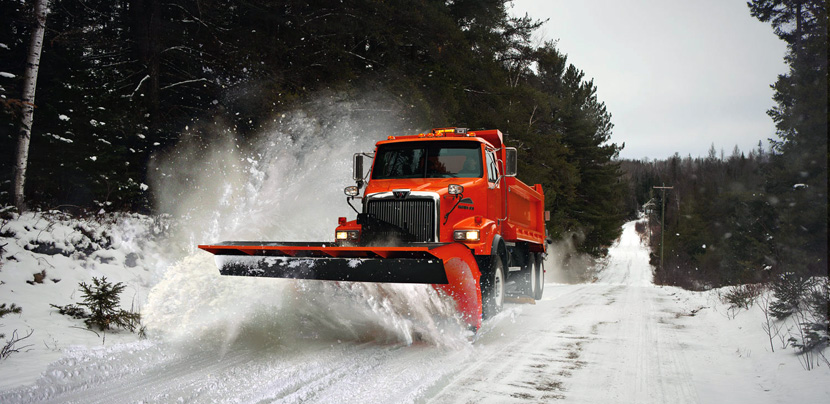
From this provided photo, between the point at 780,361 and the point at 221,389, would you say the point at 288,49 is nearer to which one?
the point at 221,389

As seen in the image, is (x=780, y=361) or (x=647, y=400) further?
(x=780, y=361)

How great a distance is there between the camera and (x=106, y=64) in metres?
13.1

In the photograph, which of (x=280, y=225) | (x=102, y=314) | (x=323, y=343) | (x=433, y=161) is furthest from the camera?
(x=280, y=225)

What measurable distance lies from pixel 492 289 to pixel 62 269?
6.50m

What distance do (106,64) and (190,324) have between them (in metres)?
9.95

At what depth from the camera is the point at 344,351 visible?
5.53 meters

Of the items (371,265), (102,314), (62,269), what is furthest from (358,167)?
(62,269)

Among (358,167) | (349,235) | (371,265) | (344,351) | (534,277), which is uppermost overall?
(358,167)

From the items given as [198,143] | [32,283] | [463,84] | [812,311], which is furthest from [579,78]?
[32,283]

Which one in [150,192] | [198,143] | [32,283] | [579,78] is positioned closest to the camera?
[32,283]

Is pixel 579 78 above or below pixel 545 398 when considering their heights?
above

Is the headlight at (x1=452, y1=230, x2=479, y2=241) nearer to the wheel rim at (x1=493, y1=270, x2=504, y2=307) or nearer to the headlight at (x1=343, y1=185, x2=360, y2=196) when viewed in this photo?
the wheel rim at (x1=493, y1=270, x2=504, y2=307)

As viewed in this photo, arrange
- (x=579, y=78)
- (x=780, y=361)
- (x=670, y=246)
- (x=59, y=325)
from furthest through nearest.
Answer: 1. (x=670, y=246)
2. (x=579, y=78)
3. (x=59, y=325)
4. (x=780, y=361)

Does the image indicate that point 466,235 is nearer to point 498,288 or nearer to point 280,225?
point 498,288
